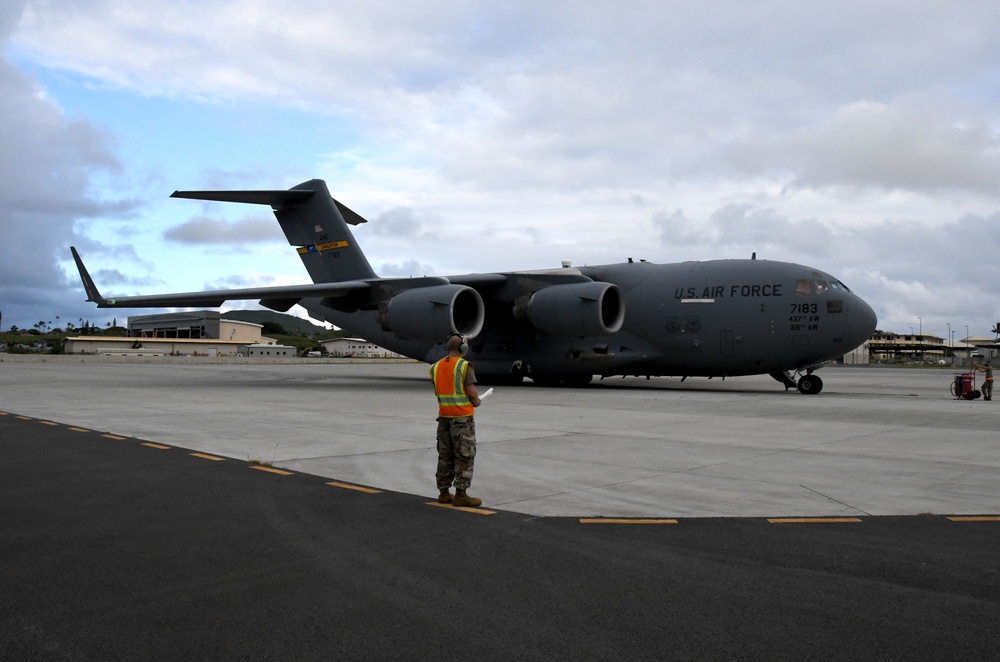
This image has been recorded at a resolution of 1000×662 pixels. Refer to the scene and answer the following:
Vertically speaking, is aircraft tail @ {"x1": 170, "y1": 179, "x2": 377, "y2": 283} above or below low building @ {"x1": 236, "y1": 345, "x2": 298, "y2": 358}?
above

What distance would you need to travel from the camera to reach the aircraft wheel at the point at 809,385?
21.6 m

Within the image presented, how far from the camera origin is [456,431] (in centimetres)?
668

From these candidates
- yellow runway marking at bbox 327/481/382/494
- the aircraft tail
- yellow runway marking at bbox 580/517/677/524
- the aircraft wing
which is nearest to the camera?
yellow runway marking at bbox 580/517/677/524

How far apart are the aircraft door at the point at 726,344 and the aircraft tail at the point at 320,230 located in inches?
500

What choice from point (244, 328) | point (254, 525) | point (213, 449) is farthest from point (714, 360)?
point (244, 328)

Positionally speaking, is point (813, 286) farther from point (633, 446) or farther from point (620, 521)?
point (620, 521)

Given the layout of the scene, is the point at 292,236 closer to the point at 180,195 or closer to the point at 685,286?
the point at 180,195

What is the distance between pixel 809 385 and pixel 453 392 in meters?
17.5

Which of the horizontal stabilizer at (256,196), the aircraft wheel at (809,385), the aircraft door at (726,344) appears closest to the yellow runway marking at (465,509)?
the aircraft door at (726,344)

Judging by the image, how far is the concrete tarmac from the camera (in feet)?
22.6

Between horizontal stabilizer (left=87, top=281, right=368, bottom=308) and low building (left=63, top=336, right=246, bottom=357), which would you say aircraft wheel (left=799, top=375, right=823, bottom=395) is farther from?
low building (left=63, top=336, right=246, bottom=357)

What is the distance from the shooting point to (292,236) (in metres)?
29.4

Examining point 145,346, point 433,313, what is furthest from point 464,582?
point 145,346

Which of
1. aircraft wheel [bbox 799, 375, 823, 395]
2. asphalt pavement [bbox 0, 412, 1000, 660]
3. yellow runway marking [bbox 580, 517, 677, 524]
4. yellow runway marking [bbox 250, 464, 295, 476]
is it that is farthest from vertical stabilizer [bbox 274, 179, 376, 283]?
yellow runway marking [bbox 580, 517, 677, 524]
